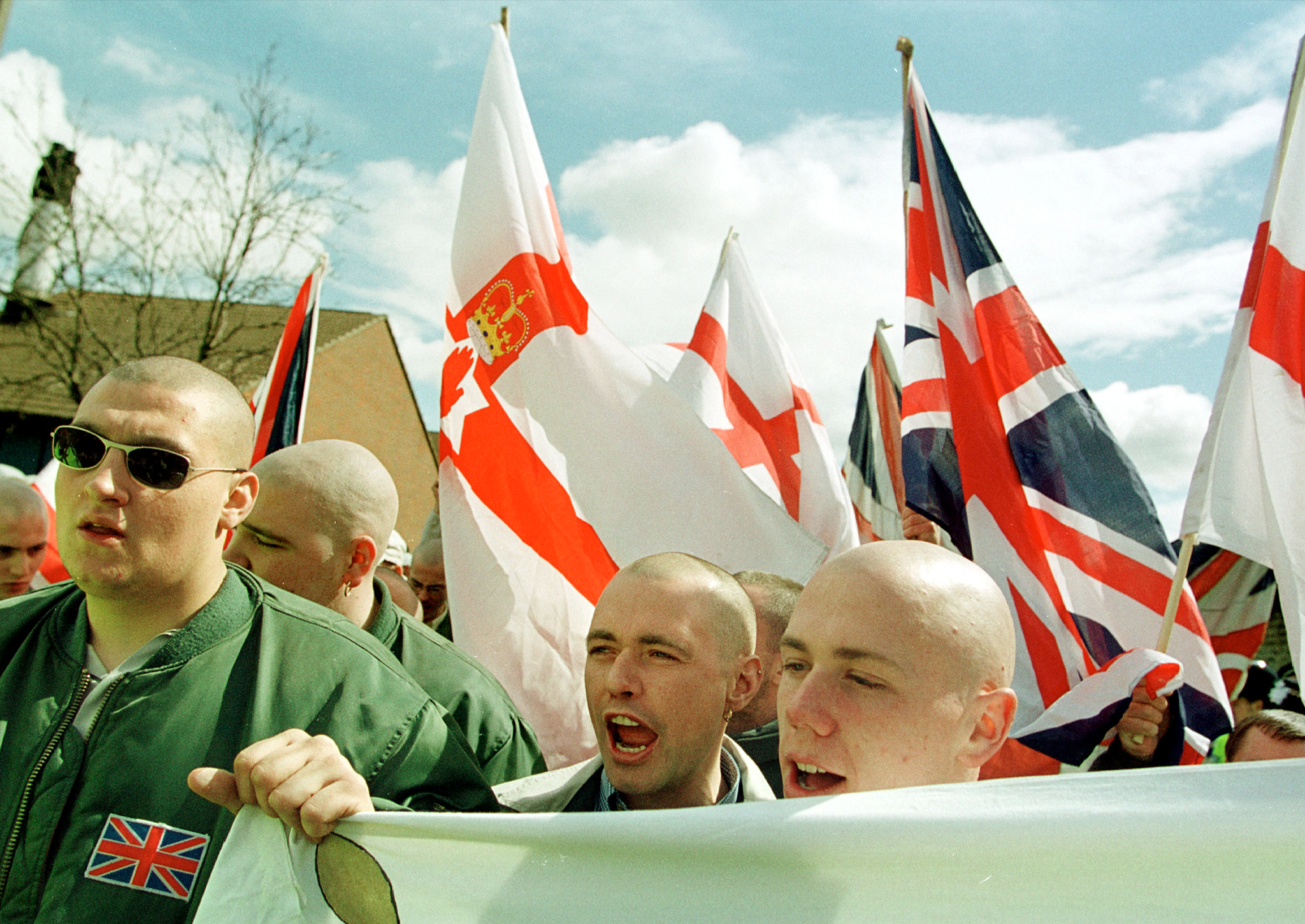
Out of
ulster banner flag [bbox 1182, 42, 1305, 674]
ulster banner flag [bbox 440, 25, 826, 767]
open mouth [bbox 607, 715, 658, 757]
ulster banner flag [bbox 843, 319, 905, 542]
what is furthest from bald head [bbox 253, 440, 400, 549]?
ulster banner flag [bbox 843, 319, 905, 542]

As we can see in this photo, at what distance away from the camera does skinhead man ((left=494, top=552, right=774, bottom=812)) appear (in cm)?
242

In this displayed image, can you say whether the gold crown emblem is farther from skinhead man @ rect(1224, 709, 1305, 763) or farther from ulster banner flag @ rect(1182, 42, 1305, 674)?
skinhead man @ rect(1224, 709, 1305, 763)

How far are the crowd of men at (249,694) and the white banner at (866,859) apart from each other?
129 mm

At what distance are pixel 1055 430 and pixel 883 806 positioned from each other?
3.11 m

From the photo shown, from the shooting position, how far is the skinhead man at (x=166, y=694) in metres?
1.65

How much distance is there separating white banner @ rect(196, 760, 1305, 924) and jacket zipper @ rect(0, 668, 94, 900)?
51 centimetres

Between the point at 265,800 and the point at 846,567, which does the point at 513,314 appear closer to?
the point at 846,567

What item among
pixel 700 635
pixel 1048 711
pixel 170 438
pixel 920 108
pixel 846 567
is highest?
pixel 920 108

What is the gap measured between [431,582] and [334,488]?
241 centimetres

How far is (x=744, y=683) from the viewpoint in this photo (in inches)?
104

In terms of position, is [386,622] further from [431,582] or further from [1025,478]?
[1025,478]

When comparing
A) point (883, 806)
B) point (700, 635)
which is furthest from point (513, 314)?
point (883, 806)

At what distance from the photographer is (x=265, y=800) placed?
1.47m

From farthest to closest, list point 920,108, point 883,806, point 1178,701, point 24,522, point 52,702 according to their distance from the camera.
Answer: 1. point 920,108
2. point 24,522
3. point 1178,701
4. point 52,702
5. point 883,806
